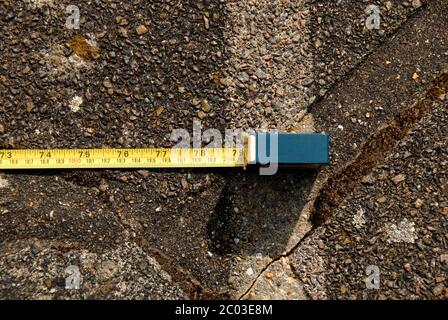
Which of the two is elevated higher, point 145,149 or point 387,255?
point 145,149

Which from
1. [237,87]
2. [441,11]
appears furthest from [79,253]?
[441,11]

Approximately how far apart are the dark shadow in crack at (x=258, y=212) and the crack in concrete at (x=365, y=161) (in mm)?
90

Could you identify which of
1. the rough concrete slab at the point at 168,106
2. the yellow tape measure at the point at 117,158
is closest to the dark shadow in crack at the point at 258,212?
the rough concrete slab at the point at 168,106

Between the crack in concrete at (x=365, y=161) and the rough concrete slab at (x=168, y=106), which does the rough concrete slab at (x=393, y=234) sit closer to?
the crack in concrete at (x=365, y=161)

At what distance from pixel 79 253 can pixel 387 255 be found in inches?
66.2

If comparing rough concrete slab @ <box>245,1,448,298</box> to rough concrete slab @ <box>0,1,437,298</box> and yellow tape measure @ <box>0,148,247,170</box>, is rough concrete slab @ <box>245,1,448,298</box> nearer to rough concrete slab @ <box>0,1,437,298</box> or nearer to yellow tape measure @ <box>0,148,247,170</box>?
rough concrete slab @ <box>0,1,437,298</box>

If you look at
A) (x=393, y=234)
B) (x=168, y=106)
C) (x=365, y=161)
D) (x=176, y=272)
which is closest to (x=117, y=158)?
(x=168, y=106)

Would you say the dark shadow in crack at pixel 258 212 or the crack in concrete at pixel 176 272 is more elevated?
the dark shadow in crack at pixel 258 212

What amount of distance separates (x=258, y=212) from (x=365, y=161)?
669 millimetres

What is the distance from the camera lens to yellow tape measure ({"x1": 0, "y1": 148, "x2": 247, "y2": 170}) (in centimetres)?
293

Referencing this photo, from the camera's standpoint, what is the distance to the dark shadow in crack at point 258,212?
2.95 m

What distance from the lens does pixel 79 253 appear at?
112 inches

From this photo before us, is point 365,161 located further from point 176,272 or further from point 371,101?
point 176,272
